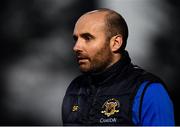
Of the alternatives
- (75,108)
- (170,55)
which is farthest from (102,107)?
(170,55)

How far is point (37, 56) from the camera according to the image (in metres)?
3.13

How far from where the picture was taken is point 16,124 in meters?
3.13

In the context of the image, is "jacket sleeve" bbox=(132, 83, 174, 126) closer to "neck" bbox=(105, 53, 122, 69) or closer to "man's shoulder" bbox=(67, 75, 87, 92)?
"neck" bbox=(105, 53, 122, 69)

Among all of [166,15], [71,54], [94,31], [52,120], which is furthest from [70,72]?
[94,31]

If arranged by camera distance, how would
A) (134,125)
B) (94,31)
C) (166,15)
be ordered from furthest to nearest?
(166,15) → (94,31) → (134,125)

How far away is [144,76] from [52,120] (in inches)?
46.6

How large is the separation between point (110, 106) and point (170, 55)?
3.56 feet

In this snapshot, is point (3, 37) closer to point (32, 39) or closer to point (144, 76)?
point (32, 39)

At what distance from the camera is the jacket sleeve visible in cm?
191

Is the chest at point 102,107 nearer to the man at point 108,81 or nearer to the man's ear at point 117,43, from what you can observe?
the man at point 108,81

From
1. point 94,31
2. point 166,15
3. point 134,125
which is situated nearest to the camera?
point 134,125

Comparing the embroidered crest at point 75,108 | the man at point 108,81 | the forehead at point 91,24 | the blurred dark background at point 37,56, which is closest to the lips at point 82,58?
the man at point 108,81

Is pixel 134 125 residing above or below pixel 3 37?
below

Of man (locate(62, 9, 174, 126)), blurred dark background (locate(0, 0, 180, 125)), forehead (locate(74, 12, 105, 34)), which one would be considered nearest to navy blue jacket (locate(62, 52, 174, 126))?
man (locate(62, 9, 174, 126))
